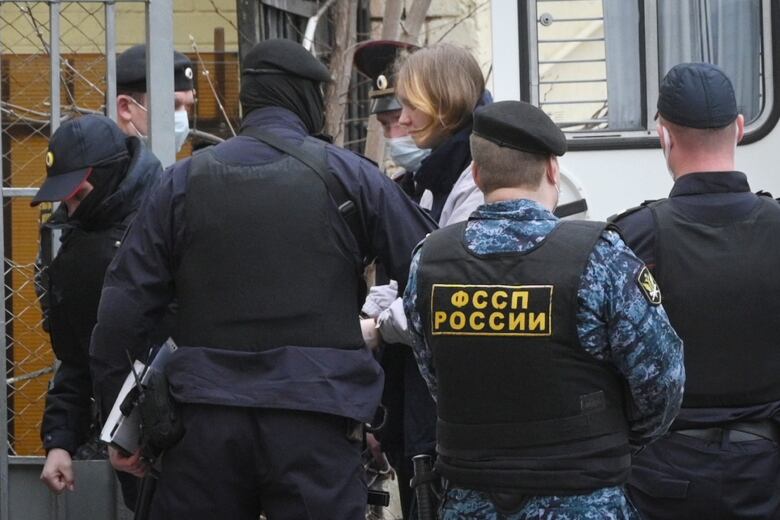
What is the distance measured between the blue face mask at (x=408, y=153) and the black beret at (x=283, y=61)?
0.84m

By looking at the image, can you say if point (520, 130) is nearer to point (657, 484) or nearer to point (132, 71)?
point (657, 484)

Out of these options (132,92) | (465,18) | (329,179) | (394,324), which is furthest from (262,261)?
(465,18)

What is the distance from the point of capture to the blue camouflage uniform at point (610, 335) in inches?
122

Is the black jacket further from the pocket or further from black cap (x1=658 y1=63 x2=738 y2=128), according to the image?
the pocket

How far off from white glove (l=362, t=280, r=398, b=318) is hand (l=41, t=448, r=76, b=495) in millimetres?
1006

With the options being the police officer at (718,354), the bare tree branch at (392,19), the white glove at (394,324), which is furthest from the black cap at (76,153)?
the bare tree branch at (392,19)

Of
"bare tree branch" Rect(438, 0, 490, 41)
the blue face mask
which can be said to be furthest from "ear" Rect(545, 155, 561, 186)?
"bare tree branch" Rect(438, 0, 490, 41)

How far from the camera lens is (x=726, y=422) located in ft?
11.8

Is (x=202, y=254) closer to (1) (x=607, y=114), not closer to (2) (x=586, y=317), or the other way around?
(2) (x=586, y=317)

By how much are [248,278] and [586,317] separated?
961 mm

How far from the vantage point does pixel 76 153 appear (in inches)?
172

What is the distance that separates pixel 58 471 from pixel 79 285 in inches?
22.9

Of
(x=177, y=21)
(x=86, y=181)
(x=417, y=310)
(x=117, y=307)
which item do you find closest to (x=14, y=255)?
(x=177, y=21)

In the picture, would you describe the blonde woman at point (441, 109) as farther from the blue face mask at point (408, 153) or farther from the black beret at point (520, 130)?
the black beret at point (520, 130)
